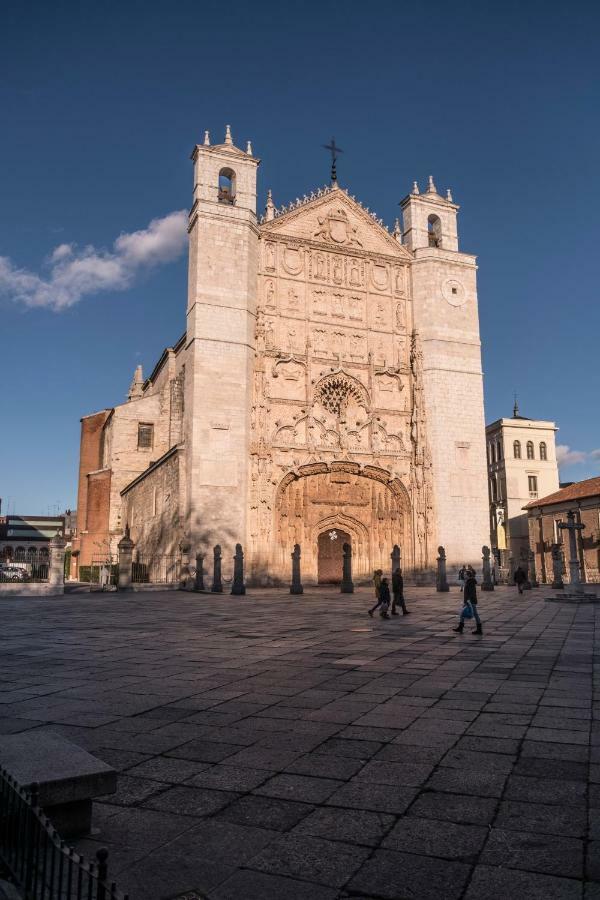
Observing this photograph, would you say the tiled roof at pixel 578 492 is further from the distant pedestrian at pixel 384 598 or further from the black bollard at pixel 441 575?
the distant pedestrian at pixel 384 598

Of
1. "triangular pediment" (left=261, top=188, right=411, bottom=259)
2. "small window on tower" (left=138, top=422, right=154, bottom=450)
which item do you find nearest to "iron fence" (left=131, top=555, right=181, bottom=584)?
"small window on tower" (left=138, top=422, right=154, bottom=450)

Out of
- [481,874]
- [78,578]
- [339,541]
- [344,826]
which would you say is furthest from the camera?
[78,578]

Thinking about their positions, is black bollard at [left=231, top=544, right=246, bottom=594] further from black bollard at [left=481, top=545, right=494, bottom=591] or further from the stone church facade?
black bollard at [left=481, top=545, right=494, bottom=591]

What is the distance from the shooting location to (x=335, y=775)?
428 centimetres

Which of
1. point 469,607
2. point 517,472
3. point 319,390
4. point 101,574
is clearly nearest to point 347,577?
point 319,390

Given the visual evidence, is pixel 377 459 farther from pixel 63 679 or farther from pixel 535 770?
pixel 535 770

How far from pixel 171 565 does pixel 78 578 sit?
1172 centimetres

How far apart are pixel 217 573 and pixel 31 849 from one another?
22.9m

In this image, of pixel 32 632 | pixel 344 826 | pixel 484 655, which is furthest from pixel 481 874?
pixel 32 632

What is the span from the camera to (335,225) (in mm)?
32562

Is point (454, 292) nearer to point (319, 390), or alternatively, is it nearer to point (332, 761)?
point (319, 390)

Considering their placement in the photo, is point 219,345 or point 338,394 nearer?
point 219,345

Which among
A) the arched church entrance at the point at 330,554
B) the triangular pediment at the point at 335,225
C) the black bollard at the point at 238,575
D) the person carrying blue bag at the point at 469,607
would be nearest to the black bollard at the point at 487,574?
the arched church entrance at the point at 330,554

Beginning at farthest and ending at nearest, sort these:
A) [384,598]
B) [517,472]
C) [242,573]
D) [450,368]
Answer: [517,472] < [450,368] < [242,573] < [384,598]
